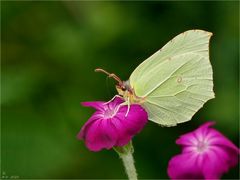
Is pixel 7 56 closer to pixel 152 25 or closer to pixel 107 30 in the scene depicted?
pixel 107 30

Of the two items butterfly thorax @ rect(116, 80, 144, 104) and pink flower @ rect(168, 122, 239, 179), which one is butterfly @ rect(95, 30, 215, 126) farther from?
pink flower @ rect(168, 122, 239, 179)

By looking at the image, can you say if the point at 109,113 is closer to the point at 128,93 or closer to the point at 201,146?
the point at 128,93

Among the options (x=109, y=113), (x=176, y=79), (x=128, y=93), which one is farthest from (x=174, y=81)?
(x=109, y=113)

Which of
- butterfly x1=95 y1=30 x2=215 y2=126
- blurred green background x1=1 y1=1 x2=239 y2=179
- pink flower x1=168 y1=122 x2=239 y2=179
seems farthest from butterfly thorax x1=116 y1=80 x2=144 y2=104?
blurred green background x1=1 y1=1 x2=239 y2=179

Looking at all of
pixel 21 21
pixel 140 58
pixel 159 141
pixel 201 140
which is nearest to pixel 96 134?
pixel 201 140

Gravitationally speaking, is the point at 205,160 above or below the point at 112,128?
below

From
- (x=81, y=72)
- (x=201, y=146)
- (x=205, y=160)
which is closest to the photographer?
(x=205, y=160)

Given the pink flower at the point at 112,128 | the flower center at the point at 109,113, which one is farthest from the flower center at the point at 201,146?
the flower center at the point at 109,113

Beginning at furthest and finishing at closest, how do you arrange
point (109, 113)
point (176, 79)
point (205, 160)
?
1. point (176, 79)
2. point (109, 113)
3. point (205, 160)
